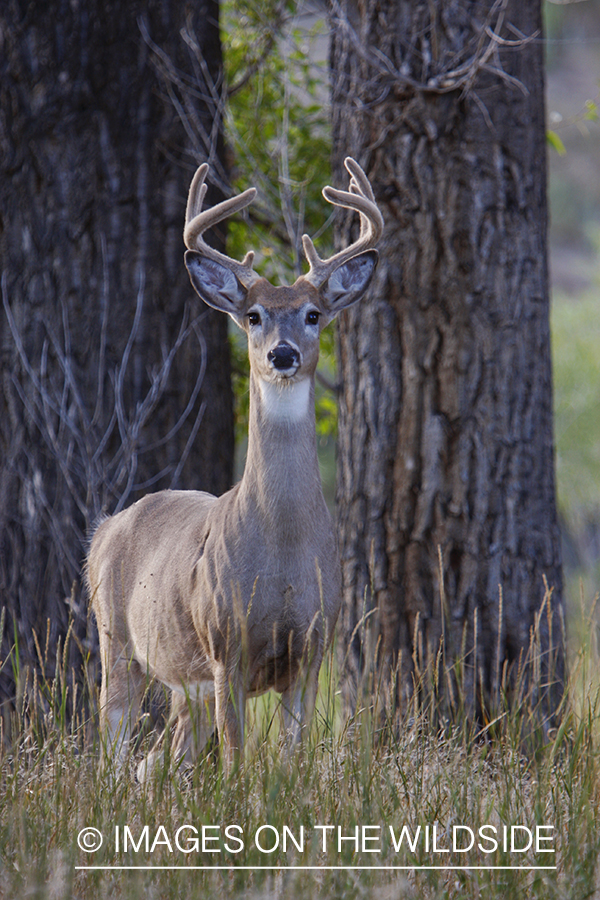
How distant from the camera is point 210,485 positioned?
5633mm

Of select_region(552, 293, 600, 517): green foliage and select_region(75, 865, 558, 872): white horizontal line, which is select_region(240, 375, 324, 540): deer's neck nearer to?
select_region(75, 865, 558, 872): white horizontal line

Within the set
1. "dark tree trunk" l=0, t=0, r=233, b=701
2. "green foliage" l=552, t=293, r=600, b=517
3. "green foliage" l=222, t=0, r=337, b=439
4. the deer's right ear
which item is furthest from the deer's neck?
"green foliage" l=552, t=293, r=600, b=517

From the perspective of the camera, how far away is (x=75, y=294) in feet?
17.7

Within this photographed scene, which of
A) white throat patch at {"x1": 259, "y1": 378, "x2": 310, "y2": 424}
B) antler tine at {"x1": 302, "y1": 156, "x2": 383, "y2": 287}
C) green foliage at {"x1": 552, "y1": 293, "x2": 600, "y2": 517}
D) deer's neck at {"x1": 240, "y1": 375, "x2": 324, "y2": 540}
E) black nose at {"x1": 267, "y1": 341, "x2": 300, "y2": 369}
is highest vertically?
antler tine at {"x1": 302, "y1": 156, "x2": 383, "y2": 287}

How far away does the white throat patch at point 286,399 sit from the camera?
3795 mm

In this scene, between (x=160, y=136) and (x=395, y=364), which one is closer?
(x=395, y=364)

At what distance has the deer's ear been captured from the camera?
13.2ft

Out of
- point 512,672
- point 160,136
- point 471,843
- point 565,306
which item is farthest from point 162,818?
point 565,306

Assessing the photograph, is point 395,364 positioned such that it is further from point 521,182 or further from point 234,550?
point 234,550

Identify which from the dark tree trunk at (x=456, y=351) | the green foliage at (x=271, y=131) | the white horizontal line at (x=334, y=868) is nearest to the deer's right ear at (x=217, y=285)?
the dark tree trunk at (x=456, y=351)

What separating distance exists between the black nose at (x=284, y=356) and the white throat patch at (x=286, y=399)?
130 millimetres

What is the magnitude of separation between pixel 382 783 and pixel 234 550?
978 millimetres

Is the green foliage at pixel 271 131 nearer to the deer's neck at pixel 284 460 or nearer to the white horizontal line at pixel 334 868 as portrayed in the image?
the deer's neck at pixel 284 460

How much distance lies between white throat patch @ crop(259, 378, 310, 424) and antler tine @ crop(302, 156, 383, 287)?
0.50m
